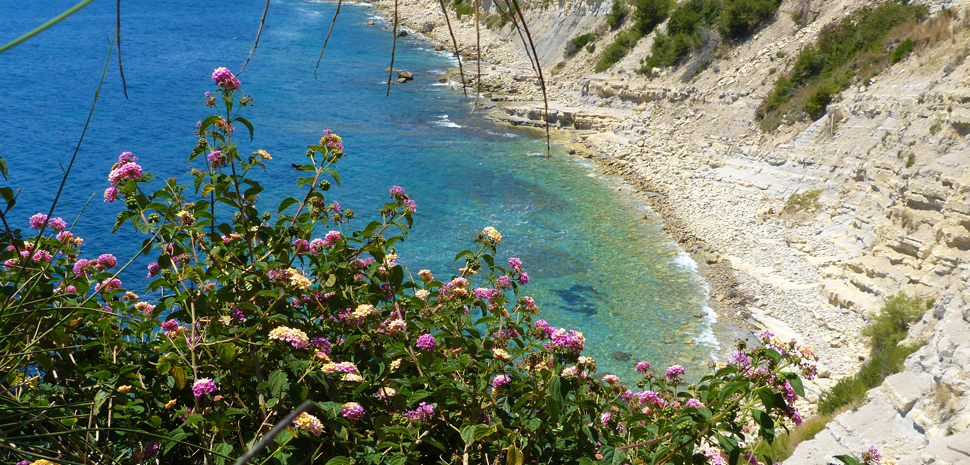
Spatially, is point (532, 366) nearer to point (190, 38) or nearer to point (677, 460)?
point (677, 460)

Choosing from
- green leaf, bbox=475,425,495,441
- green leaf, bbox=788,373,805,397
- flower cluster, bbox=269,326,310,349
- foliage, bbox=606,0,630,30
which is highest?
foliage, bbox=606,0,630,30

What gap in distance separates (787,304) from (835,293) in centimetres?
111

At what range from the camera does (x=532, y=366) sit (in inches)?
125

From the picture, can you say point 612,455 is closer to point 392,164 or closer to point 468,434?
point 468,434

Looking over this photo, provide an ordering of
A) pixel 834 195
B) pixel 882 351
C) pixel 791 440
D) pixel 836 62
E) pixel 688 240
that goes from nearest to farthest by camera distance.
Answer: pixel 791 440
pixel 882 351
pixel 834 195
pixel 688 240
pixel 836 62

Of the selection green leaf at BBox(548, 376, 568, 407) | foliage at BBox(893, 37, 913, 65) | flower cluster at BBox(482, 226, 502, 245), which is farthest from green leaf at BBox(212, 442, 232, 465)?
foliage at BBox(893, 37, 913, 65)

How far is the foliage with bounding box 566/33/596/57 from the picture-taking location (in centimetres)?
4303

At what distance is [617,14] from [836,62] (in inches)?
837

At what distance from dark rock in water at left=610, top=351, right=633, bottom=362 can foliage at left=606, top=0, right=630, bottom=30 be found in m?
33.1

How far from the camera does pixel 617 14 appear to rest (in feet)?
139

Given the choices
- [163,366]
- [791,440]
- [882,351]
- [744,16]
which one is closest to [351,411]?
[163,366]

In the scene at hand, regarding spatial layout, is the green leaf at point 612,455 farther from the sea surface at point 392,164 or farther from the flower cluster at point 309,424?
the sea surface at point 392,164

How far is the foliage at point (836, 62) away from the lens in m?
21.3

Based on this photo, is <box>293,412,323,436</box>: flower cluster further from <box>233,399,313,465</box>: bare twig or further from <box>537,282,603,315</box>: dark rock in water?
<box>537,282,603,315</box>: dark rock in water
